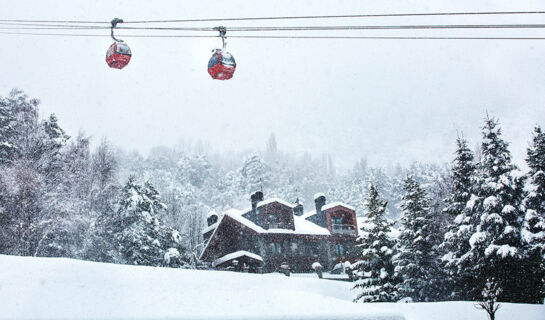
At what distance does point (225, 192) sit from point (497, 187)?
195 ft

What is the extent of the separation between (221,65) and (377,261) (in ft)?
58.2

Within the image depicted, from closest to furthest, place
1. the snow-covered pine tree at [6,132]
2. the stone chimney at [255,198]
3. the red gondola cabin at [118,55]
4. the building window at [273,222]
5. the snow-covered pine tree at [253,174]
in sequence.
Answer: the red gondola cabin at [118,55] < the snow-covered pine tree at [6,132] < the building window at [273,222] < the stone chimney at [255,198] < the snow-covered pine tree at [253,174]

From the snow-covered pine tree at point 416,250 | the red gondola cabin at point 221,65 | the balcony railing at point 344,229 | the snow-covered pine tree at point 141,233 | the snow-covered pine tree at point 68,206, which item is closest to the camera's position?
the red gondola cabin at point 221,65

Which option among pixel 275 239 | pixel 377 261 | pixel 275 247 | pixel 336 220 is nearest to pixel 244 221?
pixel 275 239

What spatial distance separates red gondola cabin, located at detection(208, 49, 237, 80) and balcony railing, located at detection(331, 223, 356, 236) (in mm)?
31810

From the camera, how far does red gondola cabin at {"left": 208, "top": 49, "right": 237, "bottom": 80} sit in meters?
10.4

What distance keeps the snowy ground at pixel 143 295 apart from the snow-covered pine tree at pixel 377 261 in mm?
11974

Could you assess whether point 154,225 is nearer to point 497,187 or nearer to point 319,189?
point 497,187

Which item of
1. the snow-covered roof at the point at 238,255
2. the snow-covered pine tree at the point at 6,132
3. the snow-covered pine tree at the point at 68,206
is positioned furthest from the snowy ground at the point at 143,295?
the snow-covered pine tree at the point at 6,132

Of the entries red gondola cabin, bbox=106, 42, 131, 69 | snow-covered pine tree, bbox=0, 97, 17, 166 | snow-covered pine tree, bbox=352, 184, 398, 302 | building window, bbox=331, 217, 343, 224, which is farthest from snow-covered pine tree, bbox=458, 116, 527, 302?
snow-covered pine tree, bbox=0, 97, 17, 166

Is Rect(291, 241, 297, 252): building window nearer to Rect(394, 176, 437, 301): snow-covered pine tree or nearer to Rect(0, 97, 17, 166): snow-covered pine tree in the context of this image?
Rect(394, 176, 437, 301): snow-covered pine tree

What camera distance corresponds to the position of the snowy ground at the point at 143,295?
8.75 metres

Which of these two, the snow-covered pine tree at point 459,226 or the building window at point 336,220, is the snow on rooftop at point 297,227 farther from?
the snow-covered pine tree at point 459,226

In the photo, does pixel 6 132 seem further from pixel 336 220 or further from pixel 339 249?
pixel 339 249
